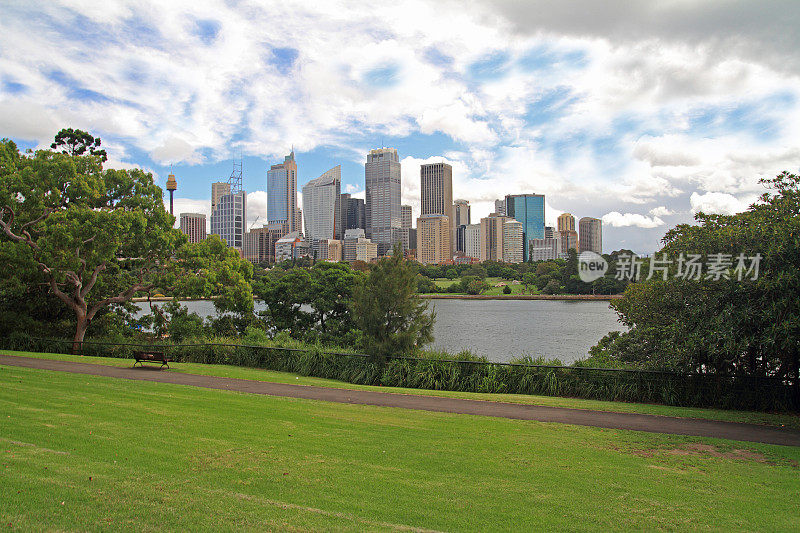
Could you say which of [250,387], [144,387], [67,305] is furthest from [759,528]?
[67,305]

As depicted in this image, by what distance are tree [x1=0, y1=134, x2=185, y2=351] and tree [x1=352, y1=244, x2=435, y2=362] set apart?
507 inches

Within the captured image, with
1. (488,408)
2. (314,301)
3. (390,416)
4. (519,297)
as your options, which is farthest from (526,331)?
(519,297)

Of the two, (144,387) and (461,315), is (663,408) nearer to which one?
(144,387)

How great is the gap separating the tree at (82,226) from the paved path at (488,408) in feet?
25.0

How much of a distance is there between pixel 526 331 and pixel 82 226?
124ft

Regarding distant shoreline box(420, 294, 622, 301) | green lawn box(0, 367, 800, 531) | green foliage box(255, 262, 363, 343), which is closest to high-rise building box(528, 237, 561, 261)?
distant shoreline box(420, 294, 622, 301)

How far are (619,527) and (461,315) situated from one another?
61015 millimetres

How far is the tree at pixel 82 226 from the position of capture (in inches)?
896

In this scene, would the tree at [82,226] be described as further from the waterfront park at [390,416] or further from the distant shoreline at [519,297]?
the distant shoreline at [519,297]

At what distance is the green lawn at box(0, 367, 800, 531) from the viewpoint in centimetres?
541

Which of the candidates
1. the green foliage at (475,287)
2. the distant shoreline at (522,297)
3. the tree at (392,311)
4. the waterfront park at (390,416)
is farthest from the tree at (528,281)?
the tree at (392,311)

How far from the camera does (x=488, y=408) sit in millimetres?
12195

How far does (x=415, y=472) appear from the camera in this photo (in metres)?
6.97

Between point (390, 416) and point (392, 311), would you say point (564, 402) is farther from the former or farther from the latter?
point (392, 311)
